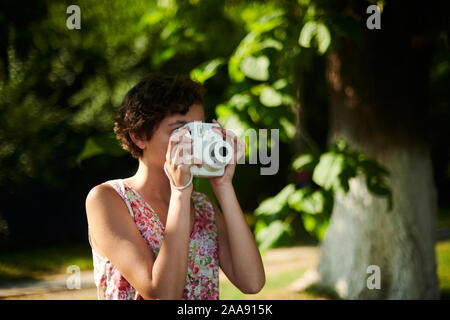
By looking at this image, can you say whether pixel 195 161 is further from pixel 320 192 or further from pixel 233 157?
pixel 320 192

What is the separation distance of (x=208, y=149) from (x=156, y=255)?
0.39 metres

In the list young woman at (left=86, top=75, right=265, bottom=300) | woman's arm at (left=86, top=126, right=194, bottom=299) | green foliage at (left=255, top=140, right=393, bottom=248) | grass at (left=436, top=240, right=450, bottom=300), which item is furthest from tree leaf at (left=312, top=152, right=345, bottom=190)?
grass at (left=436, top=240, right=450, bottom=300)

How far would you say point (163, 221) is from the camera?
1.75 metres

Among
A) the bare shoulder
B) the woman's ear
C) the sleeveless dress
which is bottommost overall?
the sleeveless dress

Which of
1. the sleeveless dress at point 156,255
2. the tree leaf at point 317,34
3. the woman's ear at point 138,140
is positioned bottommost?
the sleeveless dress at point 156,255

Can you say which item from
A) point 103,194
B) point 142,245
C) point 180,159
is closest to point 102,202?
point 103,194

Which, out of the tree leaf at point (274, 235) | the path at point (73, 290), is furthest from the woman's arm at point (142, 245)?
the path at point (73, 290)

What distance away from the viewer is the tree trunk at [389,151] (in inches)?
153

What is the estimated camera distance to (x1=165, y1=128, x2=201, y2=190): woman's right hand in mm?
1557

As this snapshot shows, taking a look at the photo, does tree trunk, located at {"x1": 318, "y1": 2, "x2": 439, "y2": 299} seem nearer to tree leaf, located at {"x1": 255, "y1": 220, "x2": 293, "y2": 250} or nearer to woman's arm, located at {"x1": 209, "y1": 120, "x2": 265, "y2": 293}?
tree leaf, located at {"x1": 255, "y1": 220, "x2": 293, "y2": 250}

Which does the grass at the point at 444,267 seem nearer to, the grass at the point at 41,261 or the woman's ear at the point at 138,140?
the woman's ear at the point at 138,140

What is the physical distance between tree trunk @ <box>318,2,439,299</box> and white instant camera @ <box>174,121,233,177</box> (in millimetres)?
2574
